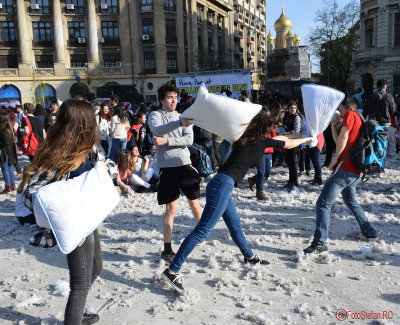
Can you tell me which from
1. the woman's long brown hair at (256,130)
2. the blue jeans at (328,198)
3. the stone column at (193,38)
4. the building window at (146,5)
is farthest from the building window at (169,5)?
the woman's long brown hair at (256,130)

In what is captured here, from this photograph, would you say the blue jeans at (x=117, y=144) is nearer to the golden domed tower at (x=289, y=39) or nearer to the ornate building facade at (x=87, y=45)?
the ornate building facade at (x=87, y=45)

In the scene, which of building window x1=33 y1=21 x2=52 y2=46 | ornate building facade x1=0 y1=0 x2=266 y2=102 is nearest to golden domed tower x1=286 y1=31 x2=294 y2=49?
ornate building facade x1=0 y1=0 x2=266 y2=102

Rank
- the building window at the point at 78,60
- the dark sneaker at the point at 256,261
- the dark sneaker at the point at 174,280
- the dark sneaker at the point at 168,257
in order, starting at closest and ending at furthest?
the dark sneaker at the point at 174,280 → the dark sneaker at the point at 256,261 → the dark sneaker at the point at 168,257 → the building window at the point at 78,60

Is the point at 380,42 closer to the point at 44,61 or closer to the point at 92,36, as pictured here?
the point at 92,36

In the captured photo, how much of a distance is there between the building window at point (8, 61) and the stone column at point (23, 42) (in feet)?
4.55

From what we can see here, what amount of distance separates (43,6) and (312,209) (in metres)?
46.2

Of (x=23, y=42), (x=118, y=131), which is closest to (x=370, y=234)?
(x=118, y=131)

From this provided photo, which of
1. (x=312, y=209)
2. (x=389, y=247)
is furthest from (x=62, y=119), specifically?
(x=312, y=209)

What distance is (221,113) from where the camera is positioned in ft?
10.7

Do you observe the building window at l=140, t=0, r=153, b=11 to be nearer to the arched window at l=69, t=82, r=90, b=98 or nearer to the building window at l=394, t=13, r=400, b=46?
the arched window at l=69, t=82, r=90, b=98

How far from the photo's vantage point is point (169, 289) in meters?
3.71

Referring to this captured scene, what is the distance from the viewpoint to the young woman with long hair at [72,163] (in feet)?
8.04

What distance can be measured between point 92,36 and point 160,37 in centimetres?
796

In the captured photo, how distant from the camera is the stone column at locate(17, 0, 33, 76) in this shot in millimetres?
41719
